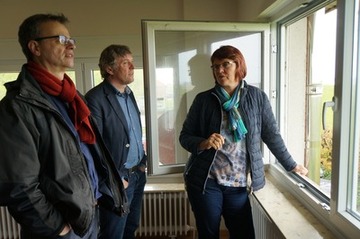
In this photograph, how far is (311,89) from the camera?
68.4 inches


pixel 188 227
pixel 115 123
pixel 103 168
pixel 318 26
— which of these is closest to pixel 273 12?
pixel 318 26

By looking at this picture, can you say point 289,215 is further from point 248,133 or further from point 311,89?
point 311,89

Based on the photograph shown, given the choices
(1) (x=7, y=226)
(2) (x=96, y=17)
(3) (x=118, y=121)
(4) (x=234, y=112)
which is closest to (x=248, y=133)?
(4) (x=234, y=112)

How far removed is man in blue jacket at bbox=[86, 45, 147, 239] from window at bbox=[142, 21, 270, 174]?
0.44 ft

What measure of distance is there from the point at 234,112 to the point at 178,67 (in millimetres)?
732

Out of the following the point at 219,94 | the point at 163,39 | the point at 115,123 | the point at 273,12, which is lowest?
the point at 115,123

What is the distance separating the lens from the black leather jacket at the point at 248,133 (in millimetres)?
1464

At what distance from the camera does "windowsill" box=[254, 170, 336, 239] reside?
1271 millimetres

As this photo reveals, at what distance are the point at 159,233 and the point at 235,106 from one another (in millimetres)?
1636

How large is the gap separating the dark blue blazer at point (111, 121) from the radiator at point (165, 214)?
3.11ft

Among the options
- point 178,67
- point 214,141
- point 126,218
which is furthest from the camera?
point 178,67

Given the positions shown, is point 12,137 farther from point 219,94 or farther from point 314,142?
point 314,142

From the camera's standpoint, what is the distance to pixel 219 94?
1.49 m

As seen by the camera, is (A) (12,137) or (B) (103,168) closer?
(A) (12,137)
